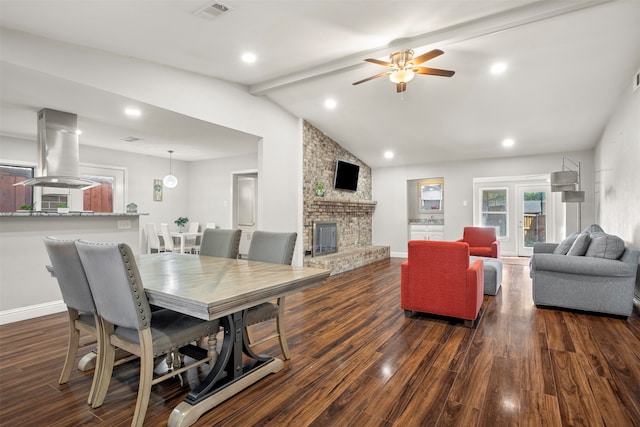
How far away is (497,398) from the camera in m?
2.03

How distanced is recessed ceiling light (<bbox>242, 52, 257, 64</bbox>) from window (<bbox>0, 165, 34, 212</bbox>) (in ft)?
16.0

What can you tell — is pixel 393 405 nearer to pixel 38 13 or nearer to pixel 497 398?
pixel 497 398

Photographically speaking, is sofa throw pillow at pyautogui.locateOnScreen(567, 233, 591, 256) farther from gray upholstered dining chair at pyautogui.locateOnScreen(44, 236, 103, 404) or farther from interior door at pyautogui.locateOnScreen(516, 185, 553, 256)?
gray upholstered dining chair at pyautogui.locateOnScreen(44, 236, 103, 404)

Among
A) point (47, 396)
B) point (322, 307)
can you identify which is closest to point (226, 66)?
point (322, 307)

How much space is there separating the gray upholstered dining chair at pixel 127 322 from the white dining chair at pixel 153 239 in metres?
5.71

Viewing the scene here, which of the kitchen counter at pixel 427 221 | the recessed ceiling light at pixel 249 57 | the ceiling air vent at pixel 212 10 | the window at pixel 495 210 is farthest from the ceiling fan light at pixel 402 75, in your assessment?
the kitchen counter at pixel 427 221

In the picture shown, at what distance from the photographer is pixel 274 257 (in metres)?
2.87

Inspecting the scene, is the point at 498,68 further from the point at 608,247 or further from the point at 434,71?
the point at 608,247

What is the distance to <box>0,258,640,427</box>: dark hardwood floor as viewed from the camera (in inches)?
73.4

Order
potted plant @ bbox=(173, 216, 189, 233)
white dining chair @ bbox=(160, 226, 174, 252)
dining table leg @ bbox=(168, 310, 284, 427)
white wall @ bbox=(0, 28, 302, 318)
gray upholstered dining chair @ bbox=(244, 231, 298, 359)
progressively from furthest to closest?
1. potted plant @ bbox=(173, 216, 189, 233)
2. white dining chair @ bbox=(160, 226, 174, 252)
3. white wall @ bbox=(0, 28, 302, 318)
4. gray upholstered dining chair @ bbox=(244, 231, 298, 359)
5. dining table leg @ bbox=(168, 310, 284, 427)

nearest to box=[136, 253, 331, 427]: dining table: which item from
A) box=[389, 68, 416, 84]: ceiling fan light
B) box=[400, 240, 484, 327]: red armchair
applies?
box=[400, 240, 484, 327]: red armchair

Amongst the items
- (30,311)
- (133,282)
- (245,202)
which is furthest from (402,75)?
(245,202)

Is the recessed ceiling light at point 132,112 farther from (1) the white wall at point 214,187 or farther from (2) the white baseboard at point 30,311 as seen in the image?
(1) the white wall at point 214,187

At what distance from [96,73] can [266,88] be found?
2.19 metres
